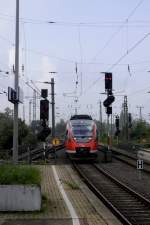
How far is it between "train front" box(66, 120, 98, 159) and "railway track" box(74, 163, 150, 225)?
1009 cm

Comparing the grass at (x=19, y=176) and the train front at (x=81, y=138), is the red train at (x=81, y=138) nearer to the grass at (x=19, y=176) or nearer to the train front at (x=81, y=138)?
the train front at (x=81, y=138)

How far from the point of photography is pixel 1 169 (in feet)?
55.5

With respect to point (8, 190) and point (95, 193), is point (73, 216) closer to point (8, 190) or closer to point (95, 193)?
point (8, 190)

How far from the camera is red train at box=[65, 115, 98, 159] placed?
138 ft

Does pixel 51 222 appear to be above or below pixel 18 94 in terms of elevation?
below

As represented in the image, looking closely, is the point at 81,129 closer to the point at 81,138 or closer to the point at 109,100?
the point at 81,138

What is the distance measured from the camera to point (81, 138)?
42.4 meters

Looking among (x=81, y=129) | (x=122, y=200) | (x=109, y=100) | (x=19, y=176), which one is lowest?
(x=122, y=200)

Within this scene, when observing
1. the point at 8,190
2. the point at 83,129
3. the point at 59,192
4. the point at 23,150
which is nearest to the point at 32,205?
the point at 8,190

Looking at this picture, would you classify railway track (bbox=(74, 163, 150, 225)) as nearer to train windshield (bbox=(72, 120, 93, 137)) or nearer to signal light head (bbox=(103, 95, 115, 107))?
signal light head (bbox=(103, 95, 115, 107))

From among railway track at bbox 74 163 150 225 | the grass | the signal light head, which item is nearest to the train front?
the signal light head

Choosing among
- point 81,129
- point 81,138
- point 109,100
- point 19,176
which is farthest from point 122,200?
point 81,129

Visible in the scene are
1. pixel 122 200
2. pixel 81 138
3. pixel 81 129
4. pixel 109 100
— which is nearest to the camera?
pixel 122 200

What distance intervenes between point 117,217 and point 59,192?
5.40 metres
